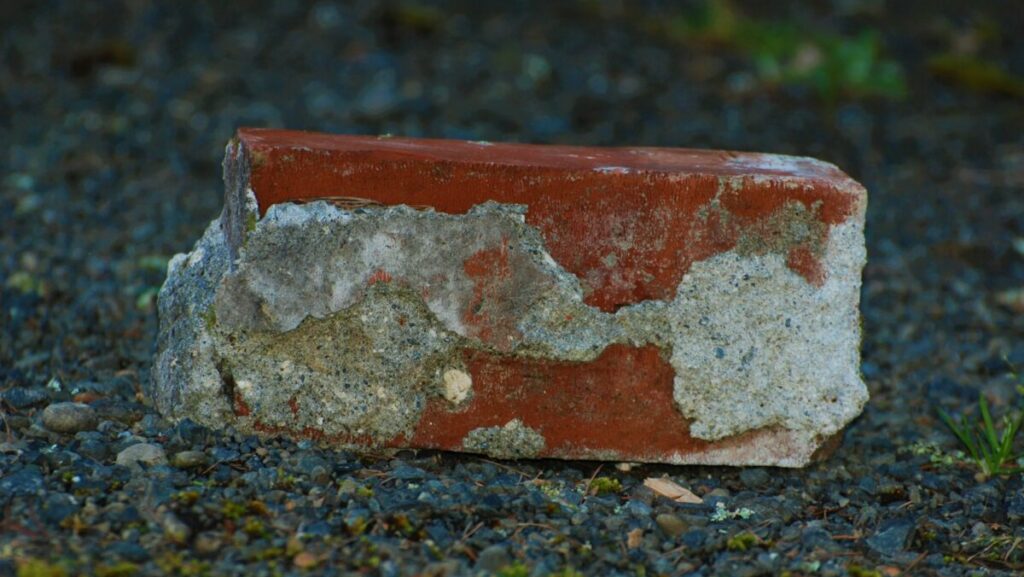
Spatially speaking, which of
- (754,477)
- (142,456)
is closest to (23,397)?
(142,456)

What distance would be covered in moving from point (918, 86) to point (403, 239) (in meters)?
4.49

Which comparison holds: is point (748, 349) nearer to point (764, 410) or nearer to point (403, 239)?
point (764, 410)

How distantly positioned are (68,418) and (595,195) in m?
1.20

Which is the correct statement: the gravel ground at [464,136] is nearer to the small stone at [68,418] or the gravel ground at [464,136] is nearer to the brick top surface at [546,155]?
the small stone at [68,418]

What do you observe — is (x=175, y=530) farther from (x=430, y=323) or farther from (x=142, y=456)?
(x=430, y=323)

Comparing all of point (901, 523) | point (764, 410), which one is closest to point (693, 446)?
point (764, 410)

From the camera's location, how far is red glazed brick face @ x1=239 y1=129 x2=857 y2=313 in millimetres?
2459

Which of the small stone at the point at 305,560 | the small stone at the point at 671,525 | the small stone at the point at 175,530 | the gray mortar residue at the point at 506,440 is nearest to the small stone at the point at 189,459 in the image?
the small stone at the point at 175,530

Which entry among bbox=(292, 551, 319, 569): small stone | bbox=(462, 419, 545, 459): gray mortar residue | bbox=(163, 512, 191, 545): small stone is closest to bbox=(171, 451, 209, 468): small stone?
bbox=(163, 512, 191, 545): small stone

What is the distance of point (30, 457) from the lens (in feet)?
8.00

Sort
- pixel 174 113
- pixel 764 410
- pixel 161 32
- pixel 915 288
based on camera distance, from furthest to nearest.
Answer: pixel 161 32 < pixel 174 113 < pixel 915 288 < pixel 764 410

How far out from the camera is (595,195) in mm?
2498

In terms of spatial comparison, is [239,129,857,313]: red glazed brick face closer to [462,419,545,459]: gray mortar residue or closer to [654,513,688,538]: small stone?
[462,419,545,459]: gray mortar residue

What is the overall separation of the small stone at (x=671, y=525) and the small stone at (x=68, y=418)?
1207mm
